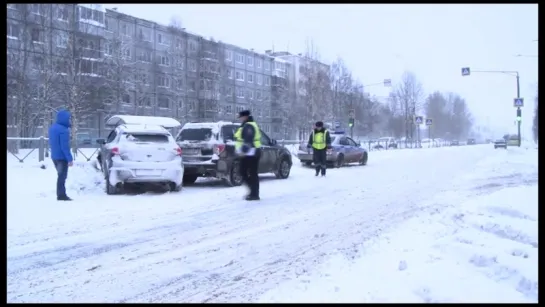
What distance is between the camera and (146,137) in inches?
428

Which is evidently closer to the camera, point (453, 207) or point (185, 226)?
point (185, 226)

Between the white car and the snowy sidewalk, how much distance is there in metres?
5.67

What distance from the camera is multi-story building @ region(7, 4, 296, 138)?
32.5 meters

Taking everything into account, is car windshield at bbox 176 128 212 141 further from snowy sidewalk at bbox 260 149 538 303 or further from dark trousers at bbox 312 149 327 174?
snowy sidewalk at bbox 260 149 538 303

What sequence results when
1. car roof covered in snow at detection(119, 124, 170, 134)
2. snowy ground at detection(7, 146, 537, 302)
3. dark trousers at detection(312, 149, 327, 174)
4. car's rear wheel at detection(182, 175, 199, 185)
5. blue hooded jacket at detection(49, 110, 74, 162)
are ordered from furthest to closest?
dark trousers at detection(312, 149, 327, 174)
car's rear wheel at detection(182, 175, 199, 185)
car roof covered in snow at detection(119, 124, 170, 134)
blue hooded jacket at detection(49, 110, 74, 162)
snowy ground at detection(7, 146, 537, 302)

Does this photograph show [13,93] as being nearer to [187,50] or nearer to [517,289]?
[187,50]

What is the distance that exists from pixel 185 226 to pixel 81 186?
5159mm

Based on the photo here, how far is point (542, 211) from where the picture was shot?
7.40m

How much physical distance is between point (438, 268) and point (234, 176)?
7997 millimetres

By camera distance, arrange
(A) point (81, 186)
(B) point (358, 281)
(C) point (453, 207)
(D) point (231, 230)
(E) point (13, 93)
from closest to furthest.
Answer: (B) point (358, 281)
(D) point (231, 230)
(C) point (453, 207)
(A) point (81, 186)
(E) point (13, 93)

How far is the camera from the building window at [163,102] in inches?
2051

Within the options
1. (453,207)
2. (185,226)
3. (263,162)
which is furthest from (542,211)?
(263,162)

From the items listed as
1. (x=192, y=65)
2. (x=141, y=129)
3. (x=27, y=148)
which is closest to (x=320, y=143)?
(x=141, y=129)

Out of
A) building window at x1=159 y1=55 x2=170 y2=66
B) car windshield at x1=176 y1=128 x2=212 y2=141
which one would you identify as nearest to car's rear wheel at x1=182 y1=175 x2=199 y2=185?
car windshield at x1=176 y1=128 x2=212 y2=141
